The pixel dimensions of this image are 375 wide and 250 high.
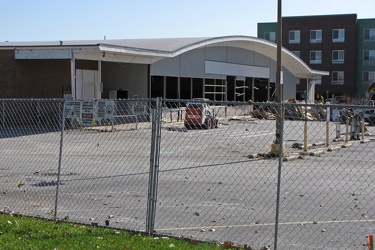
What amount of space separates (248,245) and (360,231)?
2.12m

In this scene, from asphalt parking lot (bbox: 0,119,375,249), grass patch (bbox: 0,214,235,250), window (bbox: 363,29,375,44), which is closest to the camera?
grass patch (bbox: 0,214,235,250)

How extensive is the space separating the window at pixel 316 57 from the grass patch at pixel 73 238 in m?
74.3

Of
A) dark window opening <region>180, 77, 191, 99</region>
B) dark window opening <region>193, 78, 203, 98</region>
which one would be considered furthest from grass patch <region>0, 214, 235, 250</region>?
dark window opening <region>193, 78, 203, 98</region>

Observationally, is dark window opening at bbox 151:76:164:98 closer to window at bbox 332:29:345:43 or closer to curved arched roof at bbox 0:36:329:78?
curved arched roof at bbox 0:36:329:78

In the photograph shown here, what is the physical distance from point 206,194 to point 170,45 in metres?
30.4

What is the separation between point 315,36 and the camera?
7900cm

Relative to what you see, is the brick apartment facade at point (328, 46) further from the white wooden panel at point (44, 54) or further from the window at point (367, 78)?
the white wooden panel at point (44, 54)

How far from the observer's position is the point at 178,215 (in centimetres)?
980

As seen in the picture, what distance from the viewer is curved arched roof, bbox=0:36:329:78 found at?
34812 mm

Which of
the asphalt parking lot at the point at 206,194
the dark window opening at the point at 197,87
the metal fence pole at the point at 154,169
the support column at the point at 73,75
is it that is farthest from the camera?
the dark window opening at the point at 197,87

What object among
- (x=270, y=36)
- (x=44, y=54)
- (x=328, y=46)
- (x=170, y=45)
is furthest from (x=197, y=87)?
(x=270, y=36)

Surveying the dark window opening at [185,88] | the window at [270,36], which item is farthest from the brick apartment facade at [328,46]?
the dark window opening at [185,88]

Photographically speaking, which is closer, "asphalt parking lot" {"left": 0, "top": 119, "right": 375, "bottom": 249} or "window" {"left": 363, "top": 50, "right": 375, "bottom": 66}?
"asphalt parking lot" {"left": 0, "top": 119, "right": 375, "bottom": 249}

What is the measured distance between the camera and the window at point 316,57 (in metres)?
79.4
